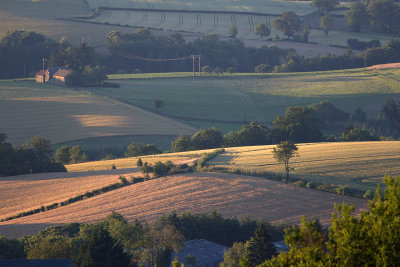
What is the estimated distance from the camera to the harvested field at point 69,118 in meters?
88.8

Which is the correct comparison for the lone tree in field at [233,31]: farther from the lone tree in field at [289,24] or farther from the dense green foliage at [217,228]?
the dense green foliage at [217,228]

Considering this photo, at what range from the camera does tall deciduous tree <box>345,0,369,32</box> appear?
18275 centimetres

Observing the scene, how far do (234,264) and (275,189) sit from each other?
55.6 feet

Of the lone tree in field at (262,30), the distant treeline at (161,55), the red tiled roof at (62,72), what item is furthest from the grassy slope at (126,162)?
the lone tree in field at (262,30)

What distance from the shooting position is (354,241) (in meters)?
16.6

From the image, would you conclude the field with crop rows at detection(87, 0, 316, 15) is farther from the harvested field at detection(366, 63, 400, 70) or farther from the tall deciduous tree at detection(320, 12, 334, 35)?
the harvested field at detection(366, 63, 400, 70)

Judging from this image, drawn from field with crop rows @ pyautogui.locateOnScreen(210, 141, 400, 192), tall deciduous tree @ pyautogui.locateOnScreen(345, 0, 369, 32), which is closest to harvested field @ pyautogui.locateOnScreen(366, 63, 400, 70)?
tall deciduous tree @ pyautogui.locateOnScreen(345, 0, 369, 32)

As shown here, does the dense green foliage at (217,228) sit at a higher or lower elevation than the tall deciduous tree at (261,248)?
lower

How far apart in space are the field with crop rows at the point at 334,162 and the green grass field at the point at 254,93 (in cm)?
3334

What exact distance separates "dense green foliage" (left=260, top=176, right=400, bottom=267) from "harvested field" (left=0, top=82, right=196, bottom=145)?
232 ft

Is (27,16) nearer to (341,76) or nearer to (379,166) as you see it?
(341,76)

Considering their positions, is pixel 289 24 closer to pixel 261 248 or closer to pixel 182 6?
pixel 182 6

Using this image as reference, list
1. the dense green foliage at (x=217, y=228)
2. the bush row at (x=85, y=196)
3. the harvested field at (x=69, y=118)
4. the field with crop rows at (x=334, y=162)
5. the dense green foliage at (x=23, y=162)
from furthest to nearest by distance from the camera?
1. the harvested field at (x=69, y=118)
2. the dense green foliage at (x=23, y=162)
3. the field with crop rows at (x=334, y=162)
4. the bush row at (x=85, y=196)
5. the dense green foliage at (x=217, y=228)

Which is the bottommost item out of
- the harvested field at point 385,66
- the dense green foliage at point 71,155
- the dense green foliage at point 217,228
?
the dense green foliage at point 71,155
